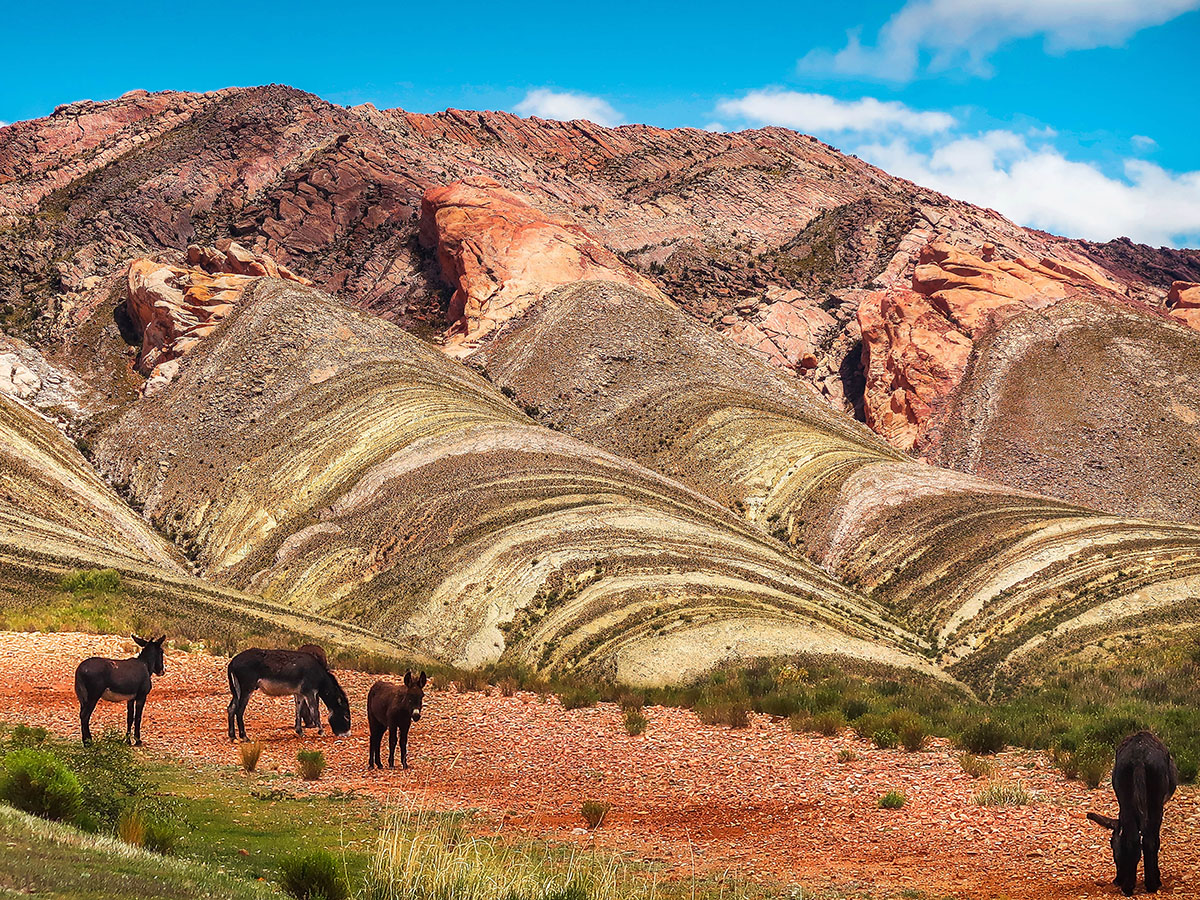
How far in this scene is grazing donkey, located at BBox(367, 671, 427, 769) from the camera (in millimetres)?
17000

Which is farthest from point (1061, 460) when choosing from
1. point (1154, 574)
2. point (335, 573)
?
point (335, 573)

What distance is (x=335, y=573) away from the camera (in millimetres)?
44594

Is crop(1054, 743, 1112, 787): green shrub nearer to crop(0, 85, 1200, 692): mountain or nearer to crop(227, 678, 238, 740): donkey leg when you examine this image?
crop(227, 678, 238, 740): donkey leg

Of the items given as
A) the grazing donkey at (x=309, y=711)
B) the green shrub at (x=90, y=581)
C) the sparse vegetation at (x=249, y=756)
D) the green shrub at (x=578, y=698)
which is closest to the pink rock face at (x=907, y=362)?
the green shrub at (x=90, y=581)

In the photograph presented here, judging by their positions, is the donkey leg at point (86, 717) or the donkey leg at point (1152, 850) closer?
the donkey leg at point (1152, 850)

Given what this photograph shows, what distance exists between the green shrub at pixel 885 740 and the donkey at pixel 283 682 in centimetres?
931

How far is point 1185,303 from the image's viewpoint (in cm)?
9012

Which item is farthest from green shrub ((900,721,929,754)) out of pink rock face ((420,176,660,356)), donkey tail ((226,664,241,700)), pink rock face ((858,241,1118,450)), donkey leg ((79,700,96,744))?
pink rock face ((420,176,660,356))

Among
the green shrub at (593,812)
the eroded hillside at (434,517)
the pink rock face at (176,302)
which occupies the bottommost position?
the green shrub at (593,812)

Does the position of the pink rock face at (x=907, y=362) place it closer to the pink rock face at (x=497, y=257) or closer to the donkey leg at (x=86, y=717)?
the pink rock face at (x=497, y=257)

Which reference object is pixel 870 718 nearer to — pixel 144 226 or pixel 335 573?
pixel 335 573

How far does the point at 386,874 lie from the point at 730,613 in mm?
26171

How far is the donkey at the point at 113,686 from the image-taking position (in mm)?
16594

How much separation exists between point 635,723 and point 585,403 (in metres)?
46.6
